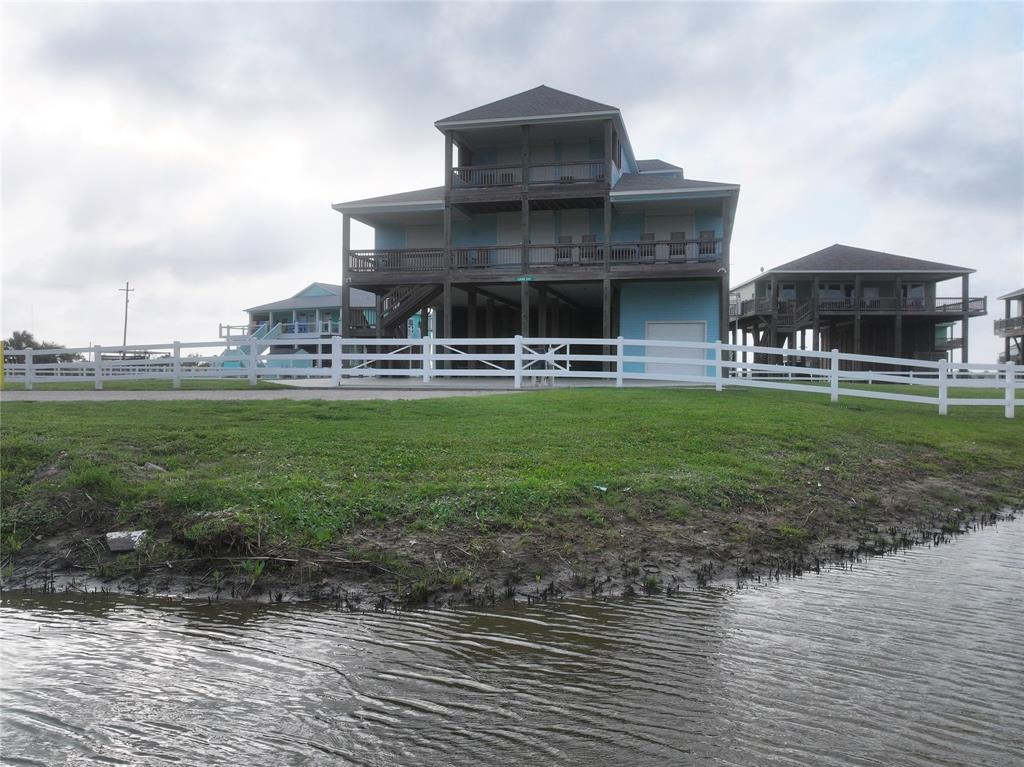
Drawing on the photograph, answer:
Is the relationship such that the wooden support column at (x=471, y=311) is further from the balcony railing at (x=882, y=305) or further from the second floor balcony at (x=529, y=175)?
the balcony railing at (x=882, y=305)

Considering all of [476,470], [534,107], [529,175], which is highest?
[534,107]

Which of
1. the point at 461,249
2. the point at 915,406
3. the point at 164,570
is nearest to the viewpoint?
the point at 164,570

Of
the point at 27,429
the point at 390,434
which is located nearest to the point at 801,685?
the point at 390,434

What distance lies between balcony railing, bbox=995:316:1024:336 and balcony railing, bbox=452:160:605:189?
40.9 metres

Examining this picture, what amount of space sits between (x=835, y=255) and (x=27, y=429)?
43.4 meters

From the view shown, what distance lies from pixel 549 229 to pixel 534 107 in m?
4.34

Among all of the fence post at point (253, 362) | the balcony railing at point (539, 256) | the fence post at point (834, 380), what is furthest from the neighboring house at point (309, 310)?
the fence post at point (834, 380)

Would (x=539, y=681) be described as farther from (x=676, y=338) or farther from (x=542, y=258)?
(x=542, y=258)

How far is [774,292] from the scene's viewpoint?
1729 inches

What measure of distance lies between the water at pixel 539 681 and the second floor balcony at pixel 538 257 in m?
21.2

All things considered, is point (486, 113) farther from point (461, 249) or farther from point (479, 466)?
point (479, 466)

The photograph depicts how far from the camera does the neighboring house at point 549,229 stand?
89.8 feet

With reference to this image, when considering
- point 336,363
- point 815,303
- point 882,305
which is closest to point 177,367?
point 336,363

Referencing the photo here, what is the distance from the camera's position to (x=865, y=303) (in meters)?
44.2
